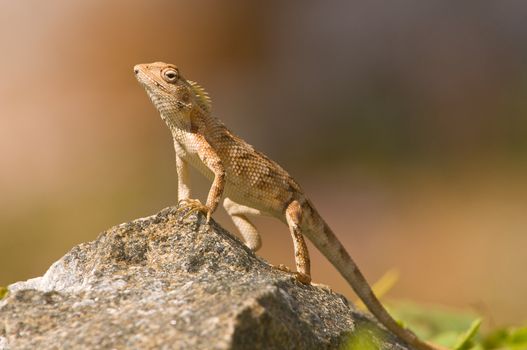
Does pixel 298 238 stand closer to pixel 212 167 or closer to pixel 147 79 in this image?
pixel 212 167

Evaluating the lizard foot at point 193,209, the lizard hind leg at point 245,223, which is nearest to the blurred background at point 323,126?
the lizard hind leg at point 245,223

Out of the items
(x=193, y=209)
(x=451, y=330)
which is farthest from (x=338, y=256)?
(x=193, y=209)

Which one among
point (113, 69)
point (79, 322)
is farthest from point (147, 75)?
point (113, 69)

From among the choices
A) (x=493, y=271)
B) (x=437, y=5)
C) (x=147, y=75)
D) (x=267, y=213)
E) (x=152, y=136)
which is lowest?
(x=152, y=136)

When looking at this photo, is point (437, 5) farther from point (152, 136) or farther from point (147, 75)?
point (147, 75)

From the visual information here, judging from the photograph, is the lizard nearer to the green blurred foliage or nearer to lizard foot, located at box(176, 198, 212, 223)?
the green blurred foliage

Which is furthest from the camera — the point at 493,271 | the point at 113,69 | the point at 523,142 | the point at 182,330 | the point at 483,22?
the point at 113,69

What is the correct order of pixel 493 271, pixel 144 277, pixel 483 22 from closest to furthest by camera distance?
pixel 144 277, pixel 493 271, pixel 483 22

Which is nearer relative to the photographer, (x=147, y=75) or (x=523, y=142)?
(x=147, y=75)
